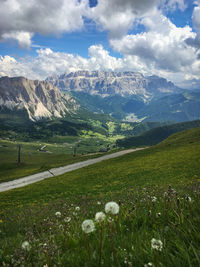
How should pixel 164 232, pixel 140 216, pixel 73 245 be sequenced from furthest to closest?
pixel 140 216, pixel 73 245, pixel 164 232

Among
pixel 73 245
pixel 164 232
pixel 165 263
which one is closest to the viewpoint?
pixel 165 263

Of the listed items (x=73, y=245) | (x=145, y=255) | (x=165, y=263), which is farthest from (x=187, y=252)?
(x=73, y=245)

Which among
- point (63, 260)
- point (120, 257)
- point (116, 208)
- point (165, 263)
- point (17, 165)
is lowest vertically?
point (17, 165)

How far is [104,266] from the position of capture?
2.66 meters

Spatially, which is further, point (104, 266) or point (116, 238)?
point (116, 238)

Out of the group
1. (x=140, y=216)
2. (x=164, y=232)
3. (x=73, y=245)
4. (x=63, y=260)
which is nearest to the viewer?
(x=63, y=260)

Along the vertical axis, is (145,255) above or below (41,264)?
above

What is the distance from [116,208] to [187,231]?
1.33 m

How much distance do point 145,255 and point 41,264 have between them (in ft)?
5.19

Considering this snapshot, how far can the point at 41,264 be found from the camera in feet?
9.76

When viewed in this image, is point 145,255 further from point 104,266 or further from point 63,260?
point 63,260

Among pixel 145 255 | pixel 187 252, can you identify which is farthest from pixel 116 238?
pixel 187 252

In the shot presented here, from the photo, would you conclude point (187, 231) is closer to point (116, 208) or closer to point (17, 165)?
point (116, 208)

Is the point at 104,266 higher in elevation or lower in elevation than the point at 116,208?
lower
